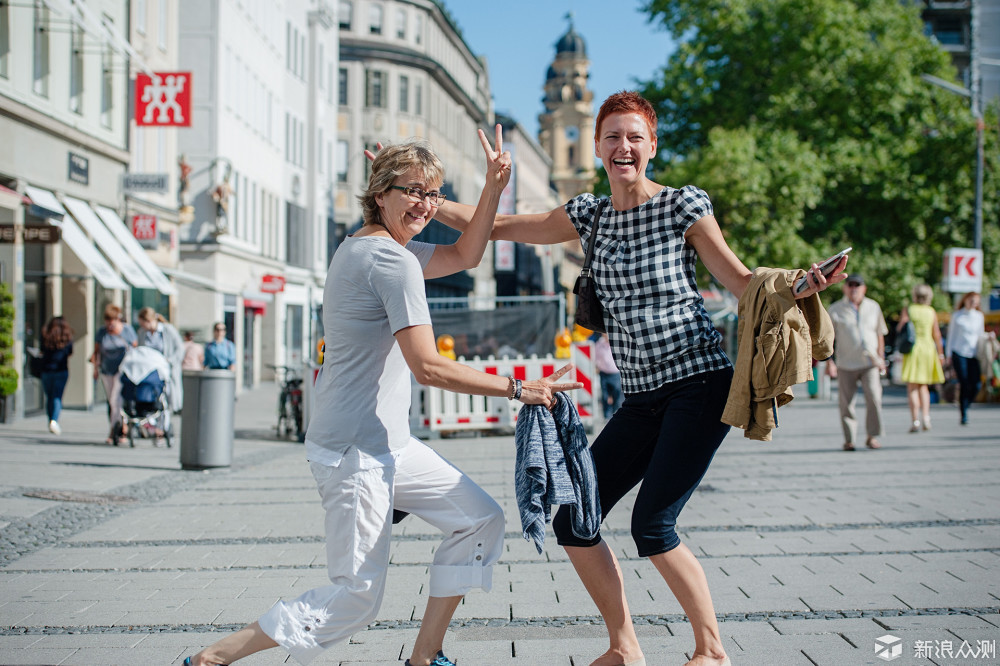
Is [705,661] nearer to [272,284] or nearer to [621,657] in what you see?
[621,657]

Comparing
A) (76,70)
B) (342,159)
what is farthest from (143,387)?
(342,159)

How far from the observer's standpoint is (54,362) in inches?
623

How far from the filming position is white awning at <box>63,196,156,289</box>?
2095 cm

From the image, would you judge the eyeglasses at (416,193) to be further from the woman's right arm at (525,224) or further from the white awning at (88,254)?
the white awning at (88,254)

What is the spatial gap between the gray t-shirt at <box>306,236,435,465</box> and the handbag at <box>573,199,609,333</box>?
2.46 feet

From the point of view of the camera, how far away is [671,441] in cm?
394

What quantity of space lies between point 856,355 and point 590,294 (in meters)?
9.11

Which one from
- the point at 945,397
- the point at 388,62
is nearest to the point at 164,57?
the point at 945,397

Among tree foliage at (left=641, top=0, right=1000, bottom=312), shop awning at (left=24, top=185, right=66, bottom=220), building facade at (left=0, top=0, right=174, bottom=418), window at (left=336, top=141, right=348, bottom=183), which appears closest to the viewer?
building facade at (left=0, top=0, right=174, bottom=418)

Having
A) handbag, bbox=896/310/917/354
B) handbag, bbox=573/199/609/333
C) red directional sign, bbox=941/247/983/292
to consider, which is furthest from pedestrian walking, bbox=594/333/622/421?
handbag, bbox=573/199/609/333

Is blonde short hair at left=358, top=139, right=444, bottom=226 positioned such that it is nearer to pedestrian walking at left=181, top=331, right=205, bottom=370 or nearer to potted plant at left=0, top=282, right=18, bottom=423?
potted plant at left=0, top=282, right=18, bottom=423

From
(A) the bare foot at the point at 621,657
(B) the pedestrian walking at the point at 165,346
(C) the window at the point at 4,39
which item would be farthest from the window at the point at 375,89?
(A) the bare foot at the point at 621,657

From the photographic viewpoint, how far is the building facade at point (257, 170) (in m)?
32.8

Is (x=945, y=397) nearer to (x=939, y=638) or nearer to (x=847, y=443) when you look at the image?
(x=847, y=443)
